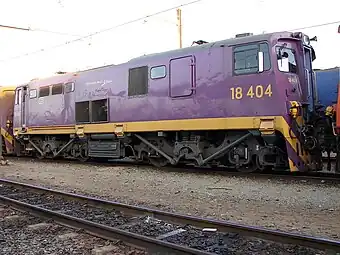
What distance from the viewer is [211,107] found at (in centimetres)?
1109

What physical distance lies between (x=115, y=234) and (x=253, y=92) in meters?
5.98

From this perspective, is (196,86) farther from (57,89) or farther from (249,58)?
(57,89)

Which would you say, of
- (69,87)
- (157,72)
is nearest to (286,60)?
(157,72)

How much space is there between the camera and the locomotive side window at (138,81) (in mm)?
12836

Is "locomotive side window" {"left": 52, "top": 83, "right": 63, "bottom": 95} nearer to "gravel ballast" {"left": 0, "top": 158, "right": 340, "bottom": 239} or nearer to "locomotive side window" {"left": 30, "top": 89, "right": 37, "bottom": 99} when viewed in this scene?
"locomotive side window" {"left": 30, "top": 89, "right": 37, "bottom": 99}

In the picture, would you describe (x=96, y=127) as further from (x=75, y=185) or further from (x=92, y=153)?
(x=75, y=185)

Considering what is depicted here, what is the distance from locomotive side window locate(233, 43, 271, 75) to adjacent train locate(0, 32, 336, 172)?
0.02 m

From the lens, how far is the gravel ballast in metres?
6.37

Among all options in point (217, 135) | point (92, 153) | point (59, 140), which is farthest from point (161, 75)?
point (59, 140)

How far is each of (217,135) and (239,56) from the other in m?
2.26

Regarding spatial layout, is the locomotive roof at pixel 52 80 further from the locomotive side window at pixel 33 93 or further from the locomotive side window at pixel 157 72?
the locomotive side window at pixel 157 72

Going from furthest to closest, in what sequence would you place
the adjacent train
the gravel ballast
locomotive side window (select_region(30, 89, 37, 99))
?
1. locomotive side window (select_region(30, 89, 37, 99))
2. the adjacent train
3. the gravel ballast

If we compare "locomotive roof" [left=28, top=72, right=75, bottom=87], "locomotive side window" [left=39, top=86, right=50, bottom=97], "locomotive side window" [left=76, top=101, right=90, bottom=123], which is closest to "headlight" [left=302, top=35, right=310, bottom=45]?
"locomotive side window" [left=76, top=101, right=90, bottom=123]

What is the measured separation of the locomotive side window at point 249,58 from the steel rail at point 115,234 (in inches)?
234
